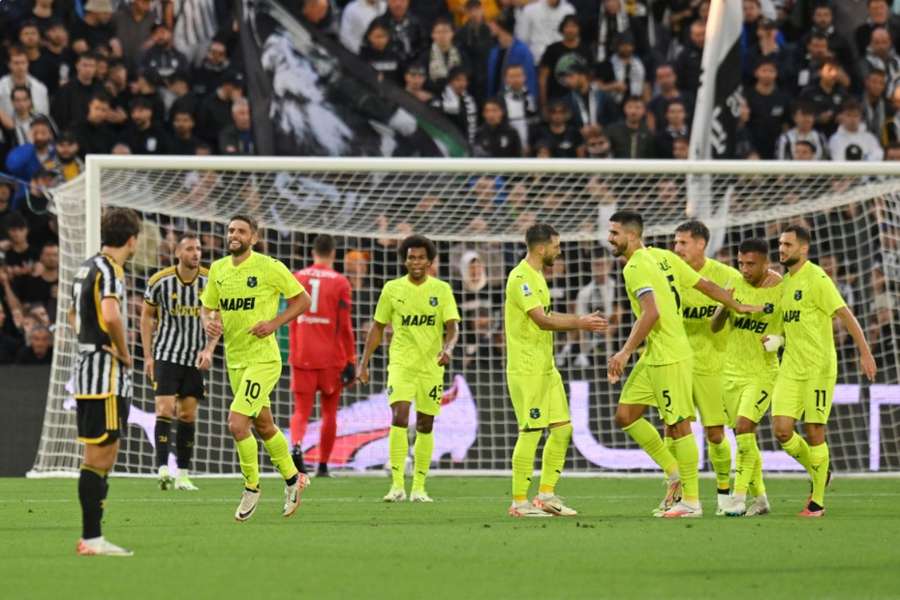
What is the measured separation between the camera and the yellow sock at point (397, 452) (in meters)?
13.4

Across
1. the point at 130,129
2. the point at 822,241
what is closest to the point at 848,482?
the point at 822,241

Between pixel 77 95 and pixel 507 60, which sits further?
pixel 507 60

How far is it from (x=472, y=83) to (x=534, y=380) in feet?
30.2

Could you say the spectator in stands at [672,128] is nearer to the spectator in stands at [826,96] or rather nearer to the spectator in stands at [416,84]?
the spectator in stands at [826,96]

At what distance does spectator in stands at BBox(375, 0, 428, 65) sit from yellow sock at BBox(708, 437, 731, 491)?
30.5ft

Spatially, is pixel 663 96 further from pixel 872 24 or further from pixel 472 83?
pixel 872 24

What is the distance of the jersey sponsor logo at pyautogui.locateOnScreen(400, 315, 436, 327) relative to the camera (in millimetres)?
13789

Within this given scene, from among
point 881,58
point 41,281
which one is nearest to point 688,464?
point 41,281

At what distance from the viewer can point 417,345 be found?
13.7m

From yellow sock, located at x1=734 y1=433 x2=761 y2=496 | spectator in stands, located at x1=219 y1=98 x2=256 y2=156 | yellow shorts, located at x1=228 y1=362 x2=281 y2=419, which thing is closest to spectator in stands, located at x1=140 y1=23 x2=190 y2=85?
spectator in stands, located at x1=219 y1=98 x2=256 y2=156

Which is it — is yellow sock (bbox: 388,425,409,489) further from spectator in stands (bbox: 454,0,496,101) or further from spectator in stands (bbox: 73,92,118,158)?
spectator in stands (bbox: 454,0,496,101)

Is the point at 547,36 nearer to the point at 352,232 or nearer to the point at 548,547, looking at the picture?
the point at 352,232

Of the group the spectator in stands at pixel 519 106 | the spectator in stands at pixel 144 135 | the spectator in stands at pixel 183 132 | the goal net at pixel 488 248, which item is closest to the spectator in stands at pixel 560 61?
the spectator in stands at pixel 519 106

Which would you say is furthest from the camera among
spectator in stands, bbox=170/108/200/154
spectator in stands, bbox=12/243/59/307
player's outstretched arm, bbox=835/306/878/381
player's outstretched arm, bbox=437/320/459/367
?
spectator in stands, bbox=170/108/200/154
